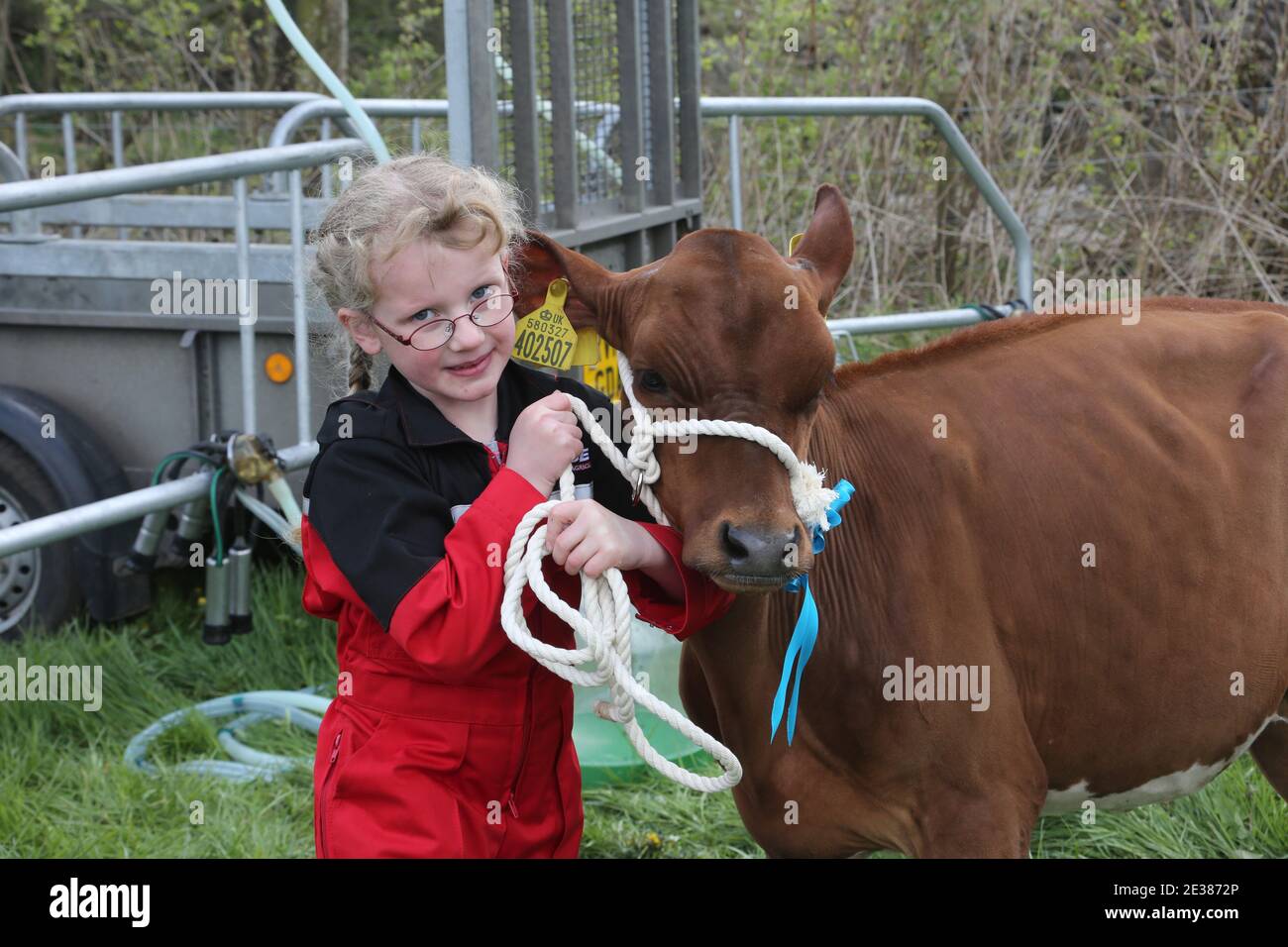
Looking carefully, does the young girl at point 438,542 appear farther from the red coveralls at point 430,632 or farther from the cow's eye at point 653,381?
the cow's eye at point 653,381

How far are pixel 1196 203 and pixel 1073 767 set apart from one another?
5.86m

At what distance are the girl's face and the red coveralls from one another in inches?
2.9

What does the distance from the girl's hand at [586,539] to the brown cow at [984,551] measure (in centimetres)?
20

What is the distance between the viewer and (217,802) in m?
4.11

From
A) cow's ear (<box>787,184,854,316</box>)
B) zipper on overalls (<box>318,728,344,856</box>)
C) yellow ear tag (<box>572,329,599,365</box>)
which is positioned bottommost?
zipper on overalls (<box>318,728,344,856</box>)

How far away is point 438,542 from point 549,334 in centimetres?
50

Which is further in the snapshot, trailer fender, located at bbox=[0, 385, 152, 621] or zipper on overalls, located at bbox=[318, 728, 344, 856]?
trailer fender, located at bbox=[0, 385, 152, 621]

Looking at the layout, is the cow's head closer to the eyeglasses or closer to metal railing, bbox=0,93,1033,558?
the eyeglasses

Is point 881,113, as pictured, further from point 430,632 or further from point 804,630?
point 430,632

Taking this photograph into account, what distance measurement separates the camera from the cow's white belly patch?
3.03 m

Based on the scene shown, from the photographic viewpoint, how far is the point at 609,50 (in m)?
4.48


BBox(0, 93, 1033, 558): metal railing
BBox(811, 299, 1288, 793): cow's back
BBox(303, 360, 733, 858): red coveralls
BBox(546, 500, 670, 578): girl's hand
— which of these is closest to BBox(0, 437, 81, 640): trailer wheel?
BBox(0, 93, 1033, 558): metal railing
